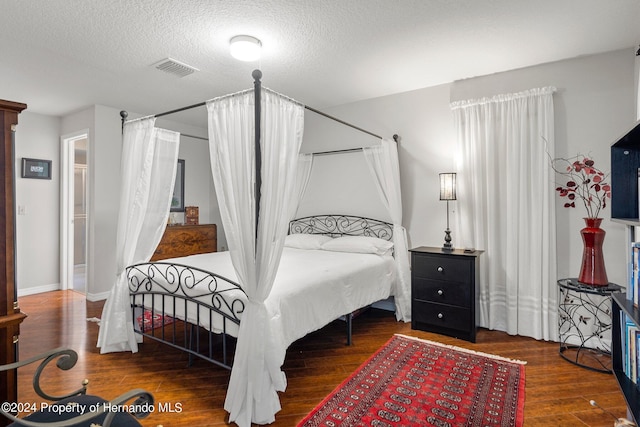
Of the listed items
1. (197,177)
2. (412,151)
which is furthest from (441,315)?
(197,177)

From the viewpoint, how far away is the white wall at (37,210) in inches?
193

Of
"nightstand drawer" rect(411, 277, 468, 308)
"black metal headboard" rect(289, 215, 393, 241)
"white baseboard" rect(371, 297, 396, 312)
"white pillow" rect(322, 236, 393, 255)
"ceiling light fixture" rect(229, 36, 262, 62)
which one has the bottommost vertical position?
"white baseboard" rect(371, 297, 396, 312)

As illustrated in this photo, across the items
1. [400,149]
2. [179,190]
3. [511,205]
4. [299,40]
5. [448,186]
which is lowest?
[511,205]

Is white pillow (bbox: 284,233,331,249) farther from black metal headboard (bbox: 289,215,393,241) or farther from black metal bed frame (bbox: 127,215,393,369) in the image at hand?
black metal bed frame (bbox: 127,215,393,369)

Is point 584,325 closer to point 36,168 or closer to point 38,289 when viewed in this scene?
point 38,289

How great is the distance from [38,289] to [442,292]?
18.9 ft

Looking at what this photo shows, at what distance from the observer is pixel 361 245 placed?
3.91m

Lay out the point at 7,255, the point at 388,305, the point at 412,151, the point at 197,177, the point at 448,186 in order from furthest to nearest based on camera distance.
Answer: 1. the point at 197,177
2. the point at 388,305
3. the point at 412,151
4. the point at 448,186
5. the point at 7,255

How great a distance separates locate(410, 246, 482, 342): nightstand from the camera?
3.30m

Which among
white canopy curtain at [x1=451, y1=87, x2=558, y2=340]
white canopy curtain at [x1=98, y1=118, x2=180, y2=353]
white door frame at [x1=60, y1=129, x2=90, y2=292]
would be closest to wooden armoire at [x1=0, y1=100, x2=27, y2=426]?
white canopy curtain at [x1=98, y1=118, x2=180, y2=353]

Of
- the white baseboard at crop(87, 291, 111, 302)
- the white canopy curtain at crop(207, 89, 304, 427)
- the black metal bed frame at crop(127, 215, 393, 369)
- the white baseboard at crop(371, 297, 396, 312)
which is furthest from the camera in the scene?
the white baseboard at crop(87, 291, 111, 302)

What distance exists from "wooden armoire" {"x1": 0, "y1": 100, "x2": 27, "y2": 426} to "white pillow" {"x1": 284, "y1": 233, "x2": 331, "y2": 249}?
9.65ft

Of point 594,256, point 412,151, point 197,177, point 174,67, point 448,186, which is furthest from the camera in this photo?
point 197,177

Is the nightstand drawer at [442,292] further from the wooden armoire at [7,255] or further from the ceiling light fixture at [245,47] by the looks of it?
the wooden armoire at [7,255]
